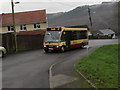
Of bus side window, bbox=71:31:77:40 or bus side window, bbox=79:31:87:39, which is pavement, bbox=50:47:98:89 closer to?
bus side window, bbox=71:31:77:40

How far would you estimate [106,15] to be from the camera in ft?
A: 413

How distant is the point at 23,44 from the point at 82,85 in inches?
788

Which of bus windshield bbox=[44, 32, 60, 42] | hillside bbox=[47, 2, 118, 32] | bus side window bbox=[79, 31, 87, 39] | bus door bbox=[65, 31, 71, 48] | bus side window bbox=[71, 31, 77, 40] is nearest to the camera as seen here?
bus windshield bbox=[44, 32, 60, 42]

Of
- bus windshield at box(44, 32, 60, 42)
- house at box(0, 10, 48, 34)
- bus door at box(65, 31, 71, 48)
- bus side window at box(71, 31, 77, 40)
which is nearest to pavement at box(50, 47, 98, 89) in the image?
bus windshield at box(44, 32, 60, 42)

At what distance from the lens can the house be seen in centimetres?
4544

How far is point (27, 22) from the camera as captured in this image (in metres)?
46.2

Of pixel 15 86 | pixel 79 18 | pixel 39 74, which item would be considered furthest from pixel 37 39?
pixel 79 18

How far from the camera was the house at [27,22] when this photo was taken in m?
45.4

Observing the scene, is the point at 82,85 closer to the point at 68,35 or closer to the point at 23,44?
the point at 68,35

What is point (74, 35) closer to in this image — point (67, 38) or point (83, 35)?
point (67, 38)

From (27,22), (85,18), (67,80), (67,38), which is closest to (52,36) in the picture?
(67,38)

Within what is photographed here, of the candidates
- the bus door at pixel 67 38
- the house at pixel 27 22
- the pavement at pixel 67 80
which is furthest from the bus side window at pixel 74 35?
the house at pixel 27 22

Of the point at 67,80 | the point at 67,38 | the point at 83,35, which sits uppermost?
the point at 83,35

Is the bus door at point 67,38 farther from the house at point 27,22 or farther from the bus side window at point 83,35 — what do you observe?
the house at point 27,22
